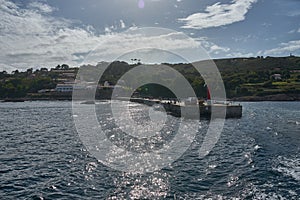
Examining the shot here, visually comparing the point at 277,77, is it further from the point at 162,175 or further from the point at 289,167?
the point at 162,175

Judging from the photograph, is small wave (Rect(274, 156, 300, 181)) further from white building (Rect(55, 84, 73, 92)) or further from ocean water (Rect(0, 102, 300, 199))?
white building (Rect(55, 84, 73, 92))

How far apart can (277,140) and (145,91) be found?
465 feet

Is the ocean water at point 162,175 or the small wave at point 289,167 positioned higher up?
the ocean water at point 162,175

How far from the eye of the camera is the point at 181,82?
570 ft

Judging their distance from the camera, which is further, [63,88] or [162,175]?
[63,88]

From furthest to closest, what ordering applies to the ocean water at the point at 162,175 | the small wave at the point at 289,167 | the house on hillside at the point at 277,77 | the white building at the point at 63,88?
the white building at the point at 63,88, the house on hillside at the point at 277,77, the small wave at the point at 289,167, the ocean water at the point at 162,175

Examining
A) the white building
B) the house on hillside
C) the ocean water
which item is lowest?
the ocean water

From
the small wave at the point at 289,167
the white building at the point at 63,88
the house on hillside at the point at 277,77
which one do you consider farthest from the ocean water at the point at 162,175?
the house on hillside at the point at 277,77

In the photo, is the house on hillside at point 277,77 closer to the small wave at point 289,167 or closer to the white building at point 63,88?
the white building at point 63,88

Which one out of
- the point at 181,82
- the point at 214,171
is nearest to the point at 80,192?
the point at 214,171

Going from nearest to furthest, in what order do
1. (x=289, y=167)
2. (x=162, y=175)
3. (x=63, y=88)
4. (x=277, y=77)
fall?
(x=162, y=175)
(x=289, y=167)
(x=277, y=77)
(x=63, y=88)

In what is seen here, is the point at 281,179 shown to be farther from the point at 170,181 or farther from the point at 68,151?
the point at 68,151

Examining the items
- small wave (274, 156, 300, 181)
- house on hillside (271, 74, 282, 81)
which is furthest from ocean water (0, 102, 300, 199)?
house on hillside (271, 74, 282, 81)

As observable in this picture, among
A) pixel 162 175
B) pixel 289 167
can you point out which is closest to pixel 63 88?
pixel 162 175
